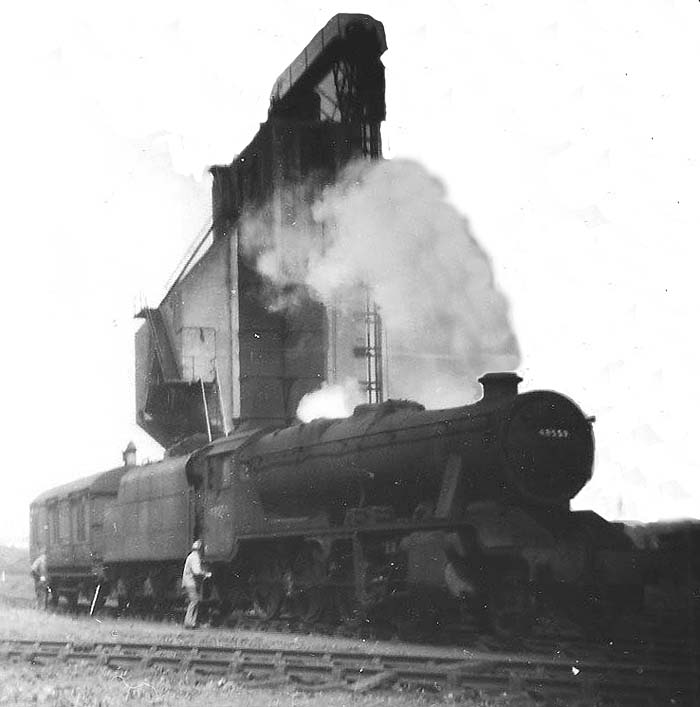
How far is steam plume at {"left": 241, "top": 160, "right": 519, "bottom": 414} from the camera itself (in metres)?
18.5

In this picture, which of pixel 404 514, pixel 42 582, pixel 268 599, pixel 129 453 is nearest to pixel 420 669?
pixel 404 514

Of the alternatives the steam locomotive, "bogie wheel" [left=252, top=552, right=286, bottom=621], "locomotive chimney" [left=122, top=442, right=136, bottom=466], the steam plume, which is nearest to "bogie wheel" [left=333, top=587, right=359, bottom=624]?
the steam locomotive

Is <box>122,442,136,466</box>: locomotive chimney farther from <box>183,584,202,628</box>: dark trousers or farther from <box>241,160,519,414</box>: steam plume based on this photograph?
<box>183,584,202,628</box>: dark trousers

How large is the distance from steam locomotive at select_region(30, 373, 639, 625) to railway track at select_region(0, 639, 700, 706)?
0.97 metres

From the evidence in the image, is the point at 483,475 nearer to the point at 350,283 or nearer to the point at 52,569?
the point at 350,283

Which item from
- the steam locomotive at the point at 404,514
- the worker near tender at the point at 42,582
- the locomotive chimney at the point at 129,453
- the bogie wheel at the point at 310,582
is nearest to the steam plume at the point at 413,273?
the steam locomotive at the point at 404,514

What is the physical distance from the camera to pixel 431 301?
65.3 ft

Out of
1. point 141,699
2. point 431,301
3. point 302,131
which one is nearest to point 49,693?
point 141,699

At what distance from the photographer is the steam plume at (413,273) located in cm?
1851

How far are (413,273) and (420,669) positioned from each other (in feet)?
38.6

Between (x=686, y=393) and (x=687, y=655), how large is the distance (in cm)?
350

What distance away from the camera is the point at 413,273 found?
65.4 ft

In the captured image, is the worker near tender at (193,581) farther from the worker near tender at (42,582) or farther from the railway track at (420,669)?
the worker near tender at (42,582)

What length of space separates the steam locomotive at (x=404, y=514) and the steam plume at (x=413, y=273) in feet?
13.7
